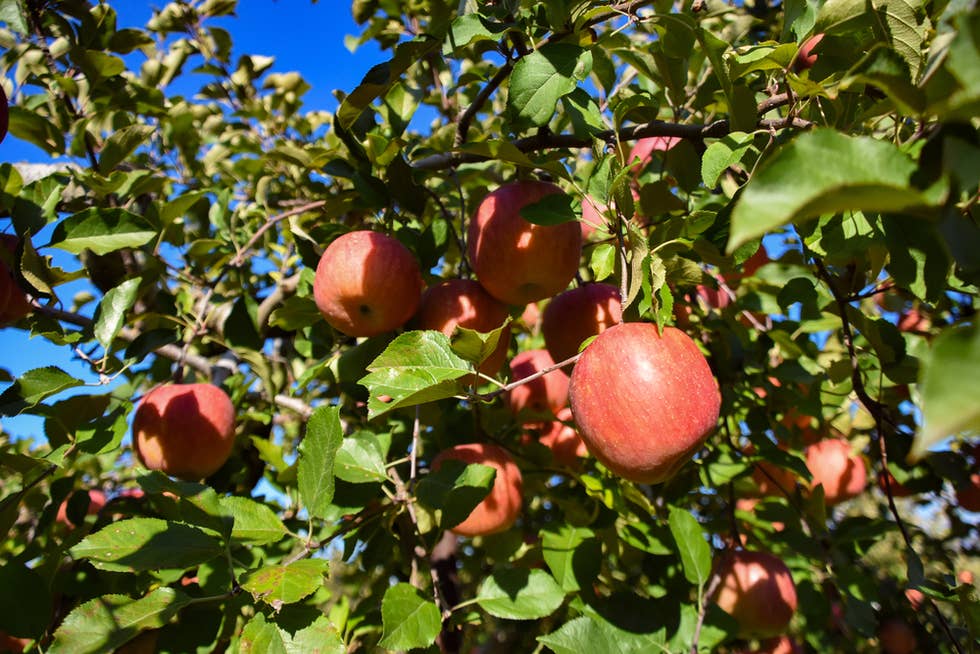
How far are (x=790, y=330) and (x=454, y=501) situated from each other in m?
1.22

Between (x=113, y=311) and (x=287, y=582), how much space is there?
93cm

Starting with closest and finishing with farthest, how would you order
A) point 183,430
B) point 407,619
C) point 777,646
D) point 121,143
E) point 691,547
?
point 407,619
point 691,547
point 183,430
point 121,143
point 777,646

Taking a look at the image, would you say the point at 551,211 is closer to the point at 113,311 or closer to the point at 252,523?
the point at 252,523

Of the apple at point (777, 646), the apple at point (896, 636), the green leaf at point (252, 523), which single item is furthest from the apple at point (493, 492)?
the apple at point (896, 636)

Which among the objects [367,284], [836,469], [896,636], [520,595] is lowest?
[896,636]

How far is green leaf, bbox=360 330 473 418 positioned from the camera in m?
1.01

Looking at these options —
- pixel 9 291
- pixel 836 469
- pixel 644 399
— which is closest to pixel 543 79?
pixel 644 399

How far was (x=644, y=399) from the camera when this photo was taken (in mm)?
1035

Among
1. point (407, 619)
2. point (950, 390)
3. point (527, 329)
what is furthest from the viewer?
point (527, 329)

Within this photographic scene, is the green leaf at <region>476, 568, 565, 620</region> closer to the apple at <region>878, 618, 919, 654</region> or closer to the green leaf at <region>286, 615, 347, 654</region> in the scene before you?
the green leaf at <region>286, 615, 347, 654</region>

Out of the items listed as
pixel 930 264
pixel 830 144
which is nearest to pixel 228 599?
pixel 830 144

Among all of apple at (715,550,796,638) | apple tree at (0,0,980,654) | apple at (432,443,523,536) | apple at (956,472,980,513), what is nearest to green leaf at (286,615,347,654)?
apple tree at (0,0,980,654)

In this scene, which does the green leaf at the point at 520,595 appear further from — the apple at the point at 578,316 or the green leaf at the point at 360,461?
the apple at the point at 578,316

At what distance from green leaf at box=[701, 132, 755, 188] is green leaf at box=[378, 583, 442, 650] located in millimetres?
950
